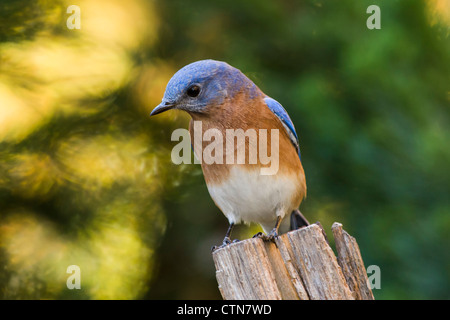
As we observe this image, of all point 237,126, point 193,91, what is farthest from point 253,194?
point 193,91

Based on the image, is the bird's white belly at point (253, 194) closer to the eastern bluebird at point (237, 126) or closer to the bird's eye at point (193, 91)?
the eastern bluebird at point (237, 126)

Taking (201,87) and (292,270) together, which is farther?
(201,87)

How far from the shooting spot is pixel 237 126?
2.95 metres

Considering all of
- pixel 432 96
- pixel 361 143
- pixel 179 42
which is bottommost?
pixel 361 143

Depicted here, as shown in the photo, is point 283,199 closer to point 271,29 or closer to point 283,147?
point 283,147

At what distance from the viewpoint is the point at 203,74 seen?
296 centimetres

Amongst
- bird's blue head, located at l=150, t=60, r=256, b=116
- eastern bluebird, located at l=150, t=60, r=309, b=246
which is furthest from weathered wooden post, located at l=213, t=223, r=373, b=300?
bird's blue head, located at l=150, t=60, r=256, b=116

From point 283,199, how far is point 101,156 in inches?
53.1

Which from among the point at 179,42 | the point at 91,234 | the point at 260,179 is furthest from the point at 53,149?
the point at 260,179

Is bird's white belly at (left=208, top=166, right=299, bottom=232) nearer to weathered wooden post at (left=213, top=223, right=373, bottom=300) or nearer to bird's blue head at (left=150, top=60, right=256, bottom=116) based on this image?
bird's blue head at (left=150, top=60, right=256, bottom=116)

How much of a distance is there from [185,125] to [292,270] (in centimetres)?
180

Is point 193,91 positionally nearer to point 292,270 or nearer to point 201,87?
point 201,87

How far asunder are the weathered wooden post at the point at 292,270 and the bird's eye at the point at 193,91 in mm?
998

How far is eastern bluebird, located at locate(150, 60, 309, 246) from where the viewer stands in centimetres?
293
